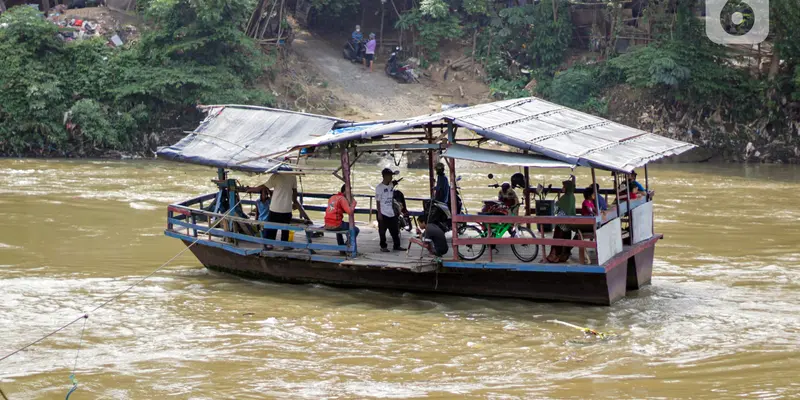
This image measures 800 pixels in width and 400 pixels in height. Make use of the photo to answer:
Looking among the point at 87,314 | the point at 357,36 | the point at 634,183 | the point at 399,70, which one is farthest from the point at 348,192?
the point at 357,36

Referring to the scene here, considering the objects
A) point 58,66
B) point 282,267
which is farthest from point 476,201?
point 58,66

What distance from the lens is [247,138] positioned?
12.5 metres

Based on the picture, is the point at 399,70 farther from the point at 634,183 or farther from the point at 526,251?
the point at 526,251

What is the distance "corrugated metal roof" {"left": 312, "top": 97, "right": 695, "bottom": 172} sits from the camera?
1002cm

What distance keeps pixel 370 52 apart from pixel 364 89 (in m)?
1.79

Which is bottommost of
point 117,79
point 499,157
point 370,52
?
point 499,157

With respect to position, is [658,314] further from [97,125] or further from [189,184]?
[97,125]

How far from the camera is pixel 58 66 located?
2706 cm

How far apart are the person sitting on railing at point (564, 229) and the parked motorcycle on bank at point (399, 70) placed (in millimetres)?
20524

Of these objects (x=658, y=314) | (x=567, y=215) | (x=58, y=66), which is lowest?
(x=658, y=314)

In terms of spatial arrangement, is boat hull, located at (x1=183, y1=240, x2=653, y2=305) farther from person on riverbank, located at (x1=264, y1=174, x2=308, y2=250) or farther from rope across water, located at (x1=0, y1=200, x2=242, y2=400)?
rope across water, located at (x1=0, y1=200, x2=242, y2=400)

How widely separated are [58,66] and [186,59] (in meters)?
3.62

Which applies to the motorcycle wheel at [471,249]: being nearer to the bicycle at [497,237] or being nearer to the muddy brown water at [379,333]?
the bicycle at [497,237]

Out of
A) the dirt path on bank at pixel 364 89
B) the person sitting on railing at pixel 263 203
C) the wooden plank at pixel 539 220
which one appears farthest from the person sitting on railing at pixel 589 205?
the dirt path on bank at pixel 364 89
